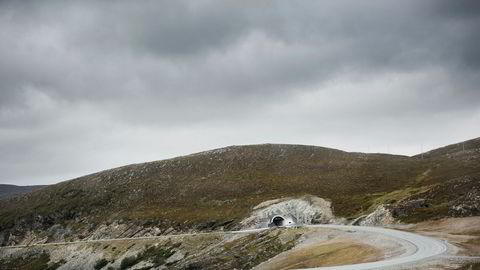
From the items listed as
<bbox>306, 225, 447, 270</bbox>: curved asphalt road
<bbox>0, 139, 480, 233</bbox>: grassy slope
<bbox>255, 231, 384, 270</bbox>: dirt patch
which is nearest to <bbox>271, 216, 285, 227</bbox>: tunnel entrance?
<bbox>0, 139, 480, 233</bbox>: grassy slope

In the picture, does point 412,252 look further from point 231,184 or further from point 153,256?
point 231,184

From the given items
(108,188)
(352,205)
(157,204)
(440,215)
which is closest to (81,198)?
(108,188)

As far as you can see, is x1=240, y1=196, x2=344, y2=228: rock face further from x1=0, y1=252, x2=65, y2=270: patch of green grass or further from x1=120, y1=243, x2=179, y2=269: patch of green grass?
x1=0, y1=252, x2=65, y2=270: patch of green grass

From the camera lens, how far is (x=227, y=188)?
144m

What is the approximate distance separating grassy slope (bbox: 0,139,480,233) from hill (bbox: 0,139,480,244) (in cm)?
31

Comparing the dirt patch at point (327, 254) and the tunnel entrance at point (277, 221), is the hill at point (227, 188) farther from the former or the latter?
the dirt patch at point (327, 254)

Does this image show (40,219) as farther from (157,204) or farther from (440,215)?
(440,215)

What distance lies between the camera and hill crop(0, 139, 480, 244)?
118 meters

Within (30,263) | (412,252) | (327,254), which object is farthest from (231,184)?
(412,252)

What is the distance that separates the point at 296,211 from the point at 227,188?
113 ft

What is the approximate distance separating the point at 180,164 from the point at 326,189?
64.7 m

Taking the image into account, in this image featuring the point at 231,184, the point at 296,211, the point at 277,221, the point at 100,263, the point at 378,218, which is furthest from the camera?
the point at 231,184

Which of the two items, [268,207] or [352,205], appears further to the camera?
[268,207]

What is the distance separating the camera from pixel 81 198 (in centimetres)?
16150
